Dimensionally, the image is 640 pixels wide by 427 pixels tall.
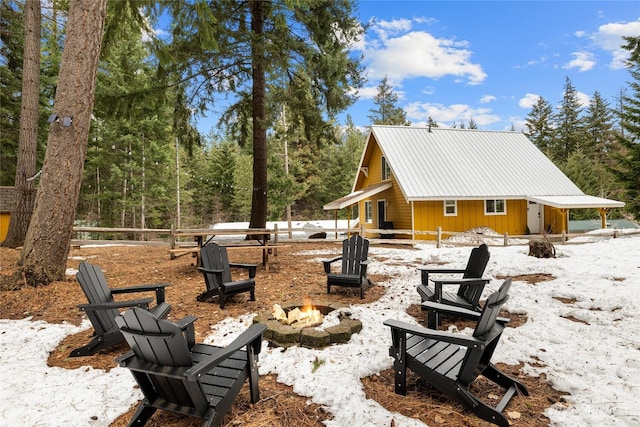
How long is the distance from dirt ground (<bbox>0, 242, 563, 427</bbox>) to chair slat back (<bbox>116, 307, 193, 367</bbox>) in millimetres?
664

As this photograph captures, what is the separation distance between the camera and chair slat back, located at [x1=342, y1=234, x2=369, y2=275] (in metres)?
6.11

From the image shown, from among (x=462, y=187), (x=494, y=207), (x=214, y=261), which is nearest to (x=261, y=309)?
(x=214, y=261)

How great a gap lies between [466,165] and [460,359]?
1646 cm

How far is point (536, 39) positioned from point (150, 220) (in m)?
28.2

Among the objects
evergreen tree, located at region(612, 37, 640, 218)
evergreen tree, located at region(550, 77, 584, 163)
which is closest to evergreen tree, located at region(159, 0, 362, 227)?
evergreen tree, located at region(612, 37, 640, 218)

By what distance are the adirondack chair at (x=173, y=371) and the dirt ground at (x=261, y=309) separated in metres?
0.24

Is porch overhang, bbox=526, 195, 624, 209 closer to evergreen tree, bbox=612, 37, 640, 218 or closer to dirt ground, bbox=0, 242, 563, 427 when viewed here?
evergreen tree, bbox=612, 37, 640, 218

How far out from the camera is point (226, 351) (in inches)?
90.4

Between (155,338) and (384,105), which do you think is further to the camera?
(384,105)

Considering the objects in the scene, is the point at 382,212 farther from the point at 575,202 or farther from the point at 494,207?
the point at 575,202

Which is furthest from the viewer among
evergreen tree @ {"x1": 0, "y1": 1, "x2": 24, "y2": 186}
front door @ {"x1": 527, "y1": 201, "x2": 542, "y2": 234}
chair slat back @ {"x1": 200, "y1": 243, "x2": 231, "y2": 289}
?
front door @ {"x1": 527, "y1": 201, "x2": 542, "y2": 234}

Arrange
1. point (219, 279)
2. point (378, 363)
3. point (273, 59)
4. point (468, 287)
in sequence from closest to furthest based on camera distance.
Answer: point (378, 363) → point (468, 287) → point (219, 279) → point (273, 59)

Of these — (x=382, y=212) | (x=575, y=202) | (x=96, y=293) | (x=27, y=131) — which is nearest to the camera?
(x=96, y=293)

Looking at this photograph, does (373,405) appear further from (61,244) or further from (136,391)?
(61,244)
